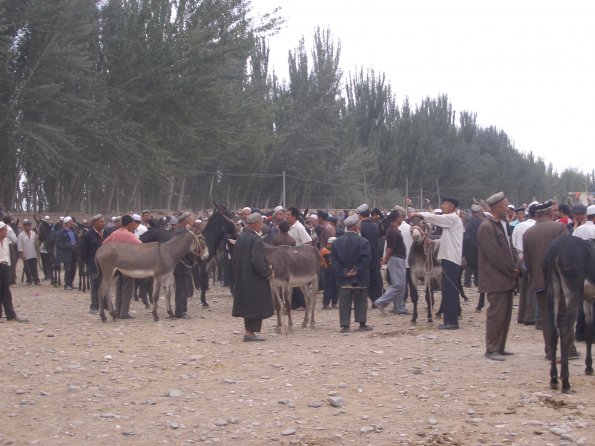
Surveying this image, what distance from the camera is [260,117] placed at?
4025 cm

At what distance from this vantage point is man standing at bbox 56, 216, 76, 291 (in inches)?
873

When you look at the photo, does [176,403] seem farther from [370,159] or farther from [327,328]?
[370,159]

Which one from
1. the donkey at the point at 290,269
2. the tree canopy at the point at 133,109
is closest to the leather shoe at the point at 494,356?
the donkey at the point at 290,269

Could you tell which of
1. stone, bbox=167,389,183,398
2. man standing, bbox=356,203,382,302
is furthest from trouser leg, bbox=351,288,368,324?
stone, bbox=167,389,183,398

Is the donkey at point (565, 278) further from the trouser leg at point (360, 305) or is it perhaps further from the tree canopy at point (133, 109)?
the tree canopy at point (133, 109)

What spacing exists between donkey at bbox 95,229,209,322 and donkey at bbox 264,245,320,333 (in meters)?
2.60

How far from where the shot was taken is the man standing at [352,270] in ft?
42.6

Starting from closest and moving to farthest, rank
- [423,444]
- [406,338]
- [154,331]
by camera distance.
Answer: [423,444]
[406,338]
[154,331]

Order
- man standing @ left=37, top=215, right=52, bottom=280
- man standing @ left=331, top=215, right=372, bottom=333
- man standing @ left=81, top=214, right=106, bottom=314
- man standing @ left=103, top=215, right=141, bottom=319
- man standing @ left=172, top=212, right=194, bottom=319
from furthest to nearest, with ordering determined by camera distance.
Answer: man standing @ left=37, top=215, right=52, bottom=280
man standing @ left=81, top=214, right=106, bottom=314
man standing @ left=172, top=212, right=194, bottom=319
man standing @ left=103, top=215, right=141, bottom=319
man standing @ left=331, top=215, right=372, bottom=333

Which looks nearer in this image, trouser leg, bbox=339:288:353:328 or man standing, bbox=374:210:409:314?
trouser leg, bbox=339:288:353:328

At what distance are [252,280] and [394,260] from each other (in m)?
3.92

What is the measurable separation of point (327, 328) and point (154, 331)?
294 centimetres

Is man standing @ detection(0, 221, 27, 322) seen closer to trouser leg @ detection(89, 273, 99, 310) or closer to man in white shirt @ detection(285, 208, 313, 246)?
trouser leg @ detection(89, 273, 99, 310)

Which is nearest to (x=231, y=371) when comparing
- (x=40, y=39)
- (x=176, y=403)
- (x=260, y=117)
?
(x=176, y=403)
